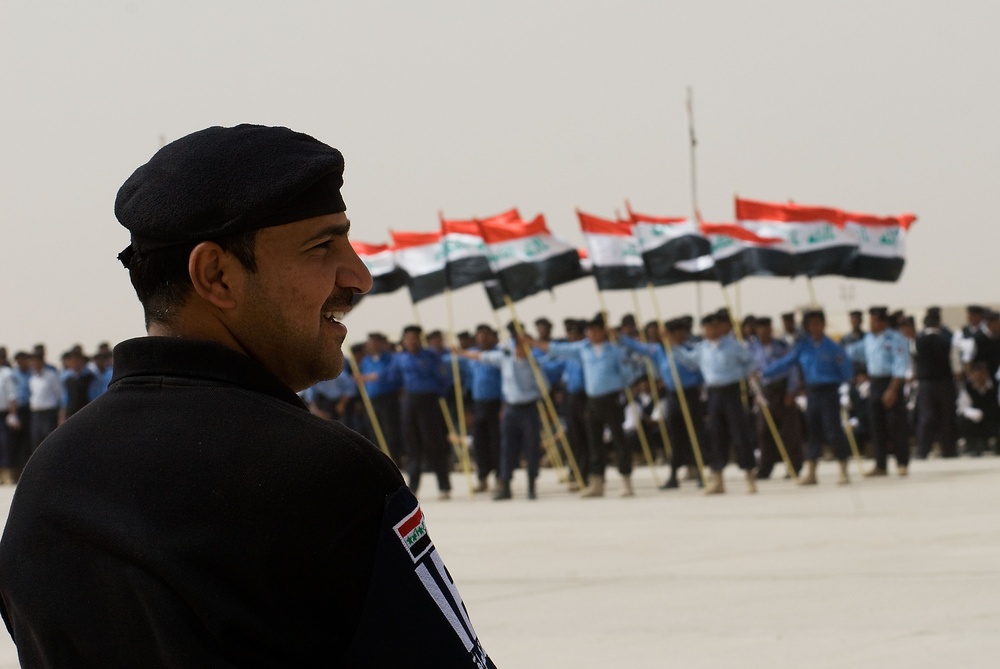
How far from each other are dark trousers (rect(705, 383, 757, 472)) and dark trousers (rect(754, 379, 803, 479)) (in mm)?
1621

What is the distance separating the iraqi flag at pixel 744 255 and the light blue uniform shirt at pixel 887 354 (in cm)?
127

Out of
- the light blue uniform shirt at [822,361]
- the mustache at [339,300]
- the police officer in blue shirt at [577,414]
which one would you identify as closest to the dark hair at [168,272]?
the mustache at [339,300]

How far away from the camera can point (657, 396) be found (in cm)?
2020

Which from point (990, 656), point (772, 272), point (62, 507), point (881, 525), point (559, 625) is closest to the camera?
point (62, 507)

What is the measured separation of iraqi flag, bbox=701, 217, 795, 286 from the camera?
1942 cm

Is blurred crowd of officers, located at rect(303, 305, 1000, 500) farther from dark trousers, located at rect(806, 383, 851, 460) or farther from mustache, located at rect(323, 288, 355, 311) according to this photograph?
mustache, located at rect(323, 288, 355, 311)

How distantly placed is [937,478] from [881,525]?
5.95 metres

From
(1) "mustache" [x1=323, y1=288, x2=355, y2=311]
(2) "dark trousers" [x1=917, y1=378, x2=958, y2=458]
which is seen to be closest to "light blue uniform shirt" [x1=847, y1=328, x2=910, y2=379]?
(2) "dark trousers" [x1=917, y1=378, x2=958, y2=458]

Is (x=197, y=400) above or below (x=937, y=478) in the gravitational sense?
above

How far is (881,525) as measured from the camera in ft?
38.8

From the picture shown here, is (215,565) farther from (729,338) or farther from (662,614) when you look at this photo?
(729,338)

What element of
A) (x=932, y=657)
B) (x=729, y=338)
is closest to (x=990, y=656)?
(x=932, y=657)

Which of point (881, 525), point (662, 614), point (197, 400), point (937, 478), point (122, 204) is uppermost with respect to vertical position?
point (122, 204)

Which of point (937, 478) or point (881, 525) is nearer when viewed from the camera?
point (881, 525)
